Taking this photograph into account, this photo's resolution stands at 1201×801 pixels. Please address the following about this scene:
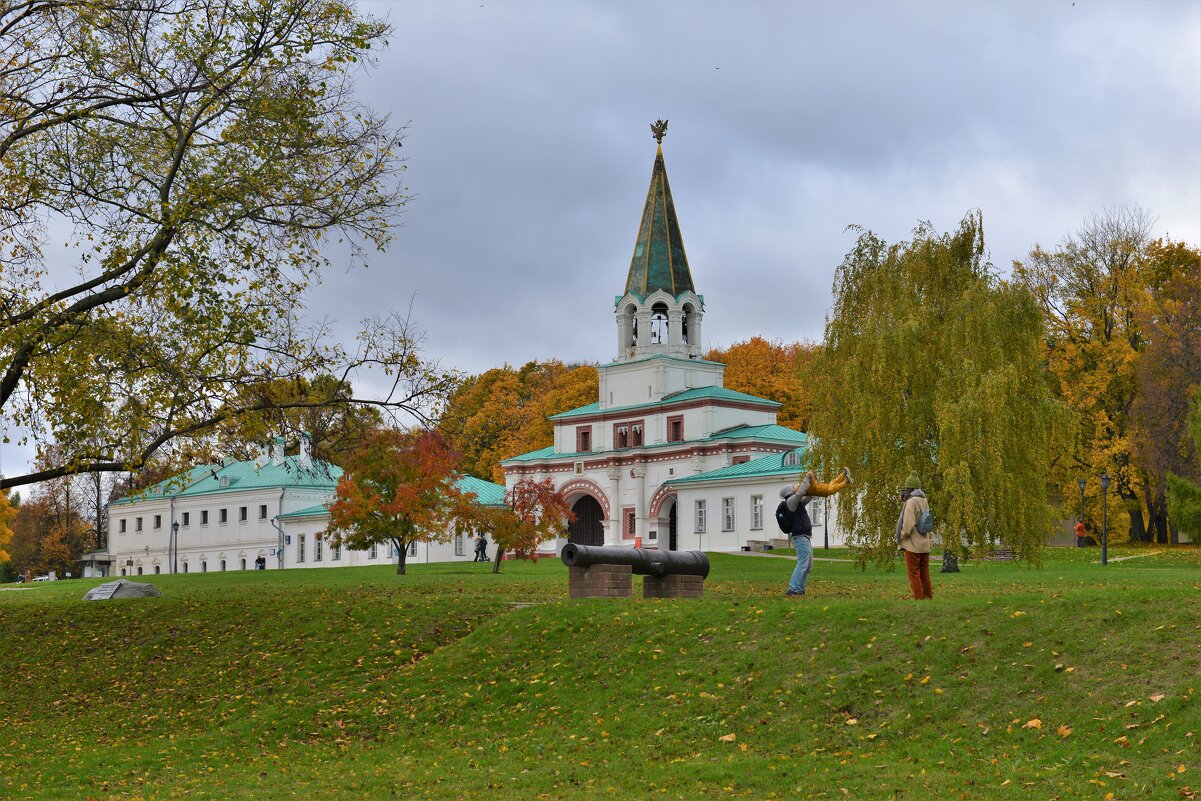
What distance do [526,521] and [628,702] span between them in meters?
28.5

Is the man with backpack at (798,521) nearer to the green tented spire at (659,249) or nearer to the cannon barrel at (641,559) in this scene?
the cannon barrel at (641,559)

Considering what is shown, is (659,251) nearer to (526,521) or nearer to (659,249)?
(659,249)

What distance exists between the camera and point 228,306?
2039cm

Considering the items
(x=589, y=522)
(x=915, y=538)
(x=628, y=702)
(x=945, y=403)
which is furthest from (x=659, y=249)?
(x=628, y=702)

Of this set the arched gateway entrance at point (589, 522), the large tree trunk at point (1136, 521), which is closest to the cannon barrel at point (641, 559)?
the large tree trunk at point (1136, 521)

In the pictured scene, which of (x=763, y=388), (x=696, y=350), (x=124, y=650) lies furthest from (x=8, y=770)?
(x=763, y=388)

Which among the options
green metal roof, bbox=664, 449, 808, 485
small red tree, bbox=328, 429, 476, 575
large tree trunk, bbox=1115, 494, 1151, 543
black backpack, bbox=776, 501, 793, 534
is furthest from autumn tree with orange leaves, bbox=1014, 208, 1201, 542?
black backpack, bbox=776, 501, 793, 534

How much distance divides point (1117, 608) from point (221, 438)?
13838mm

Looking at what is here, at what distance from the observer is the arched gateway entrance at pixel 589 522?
242 feet

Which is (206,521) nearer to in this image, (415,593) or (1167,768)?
(415,593)

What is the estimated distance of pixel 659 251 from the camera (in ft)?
244

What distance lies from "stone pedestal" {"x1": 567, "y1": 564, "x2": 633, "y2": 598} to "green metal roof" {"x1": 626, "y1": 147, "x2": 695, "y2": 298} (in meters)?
53.5

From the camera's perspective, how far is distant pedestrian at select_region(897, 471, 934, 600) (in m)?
17.6

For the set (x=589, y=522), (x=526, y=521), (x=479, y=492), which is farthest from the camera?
(x=589, y=522)
